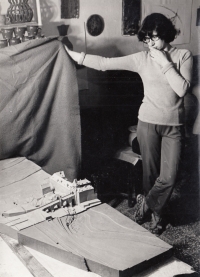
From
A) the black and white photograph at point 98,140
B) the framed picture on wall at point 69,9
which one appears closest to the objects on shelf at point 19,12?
the black and white photograph at point 98,140

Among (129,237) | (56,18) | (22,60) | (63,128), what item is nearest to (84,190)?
(129,237)

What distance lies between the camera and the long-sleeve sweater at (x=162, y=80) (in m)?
2.37

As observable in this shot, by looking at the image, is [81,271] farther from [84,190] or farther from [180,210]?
[180,210]

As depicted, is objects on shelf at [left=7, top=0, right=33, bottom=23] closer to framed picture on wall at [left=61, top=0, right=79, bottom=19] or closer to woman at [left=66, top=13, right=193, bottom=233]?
framed picture on wall at [left=61, top=0, right=79, bottom=19]

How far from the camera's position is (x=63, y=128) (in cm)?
272

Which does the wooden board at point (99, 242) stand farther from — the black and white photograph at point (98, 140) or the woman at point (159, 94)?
the woman at point (159, 94)

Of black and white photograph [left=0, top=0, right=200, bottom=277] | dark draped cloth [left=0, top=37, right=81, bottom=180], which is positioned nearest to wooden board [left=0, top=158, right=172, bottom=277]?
black and white photograph [left=0, top=0, right=200, bottom=277]

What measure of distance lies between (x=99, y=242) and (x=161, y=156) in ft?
4.21

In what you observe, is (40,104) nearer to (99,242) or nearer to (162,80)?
(162,80)

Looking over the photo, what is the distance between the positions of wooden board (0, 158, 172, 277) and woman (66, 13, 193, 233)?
940 mm

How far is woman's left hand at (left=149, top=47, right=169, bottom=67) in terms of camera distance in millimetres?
2371

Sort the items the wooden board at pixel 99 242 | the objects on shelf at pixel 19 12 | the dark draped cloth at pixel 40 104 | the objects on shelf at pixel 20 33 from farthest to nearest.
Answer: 1. the objects on shelf at pixel 19 12
2. the objects on shelf at pixel 20 33
3. the dark draped cloth at pixel 40 104
4. the wooden board at pixel 99 242

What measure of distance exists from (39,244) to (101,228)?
0.31m

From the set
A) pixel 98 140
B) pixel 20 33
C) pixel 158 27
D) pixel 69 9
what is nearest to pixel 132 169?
pixel 98 140
